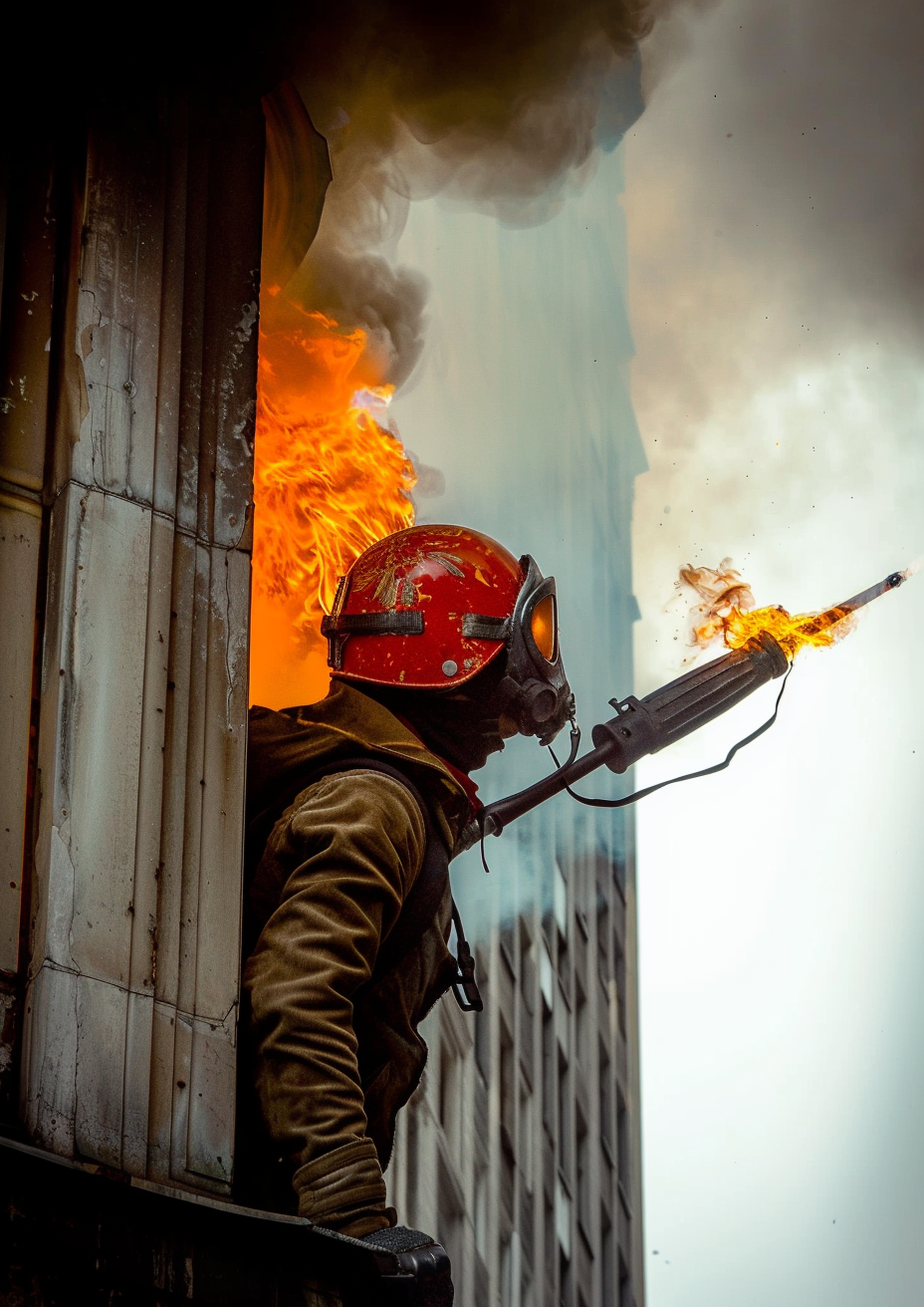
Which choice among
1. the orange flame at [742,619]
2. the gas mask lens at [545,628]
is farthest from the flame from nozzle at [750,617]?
the gas mask lens at [545,628]

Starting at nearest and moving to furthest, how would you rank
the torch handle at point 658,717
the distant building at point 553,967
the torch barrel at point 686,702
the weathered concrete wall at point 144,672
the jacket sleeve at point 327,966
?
the weathered concrete wall at point 144,672 < the jacket sleeve at point 327,966 < the torch handle at point 658,717 < the torch barrel at point 686,702 < the distant building at point 553,967

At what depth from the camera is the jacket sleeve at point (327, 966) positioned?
3812 millimetres

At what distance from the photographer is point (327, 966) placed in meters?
3.97

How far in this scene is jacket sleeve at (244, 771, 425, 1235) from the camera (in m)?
3.81

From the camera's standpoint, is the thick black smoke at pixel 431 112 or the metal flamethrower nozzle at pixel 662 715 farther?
the thick black smoke at pixel 431 112

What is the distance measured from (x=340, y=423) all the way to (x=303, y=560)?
26.3 inches

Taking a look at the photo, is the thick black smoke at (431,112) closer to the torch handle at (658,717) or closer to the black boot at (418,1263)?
the torch handle at (658,717)

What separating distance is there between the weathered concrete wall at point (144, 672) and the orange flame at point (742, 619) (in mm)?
2849

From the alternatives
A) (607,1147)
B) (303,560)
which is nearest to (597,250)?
(303,560)

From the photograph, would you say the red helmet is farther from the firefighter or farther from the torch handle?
the torch handle

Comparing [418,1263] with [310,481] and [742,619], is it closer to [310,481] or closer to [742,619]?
[310,481]

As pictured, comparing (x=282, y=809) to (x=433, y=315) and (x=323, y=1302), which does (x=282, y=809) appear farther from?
(x=433, y=315)

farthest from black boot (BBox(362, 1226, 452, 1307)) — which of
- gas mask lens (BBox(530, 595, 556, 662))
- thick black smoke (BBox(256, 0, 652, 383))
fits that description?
thick black smoke (BBox(256, 0, 652, 383))

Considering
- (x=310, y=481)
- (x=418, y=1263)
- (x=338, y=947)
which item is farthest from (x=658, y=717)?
(x=418, y=1263)
